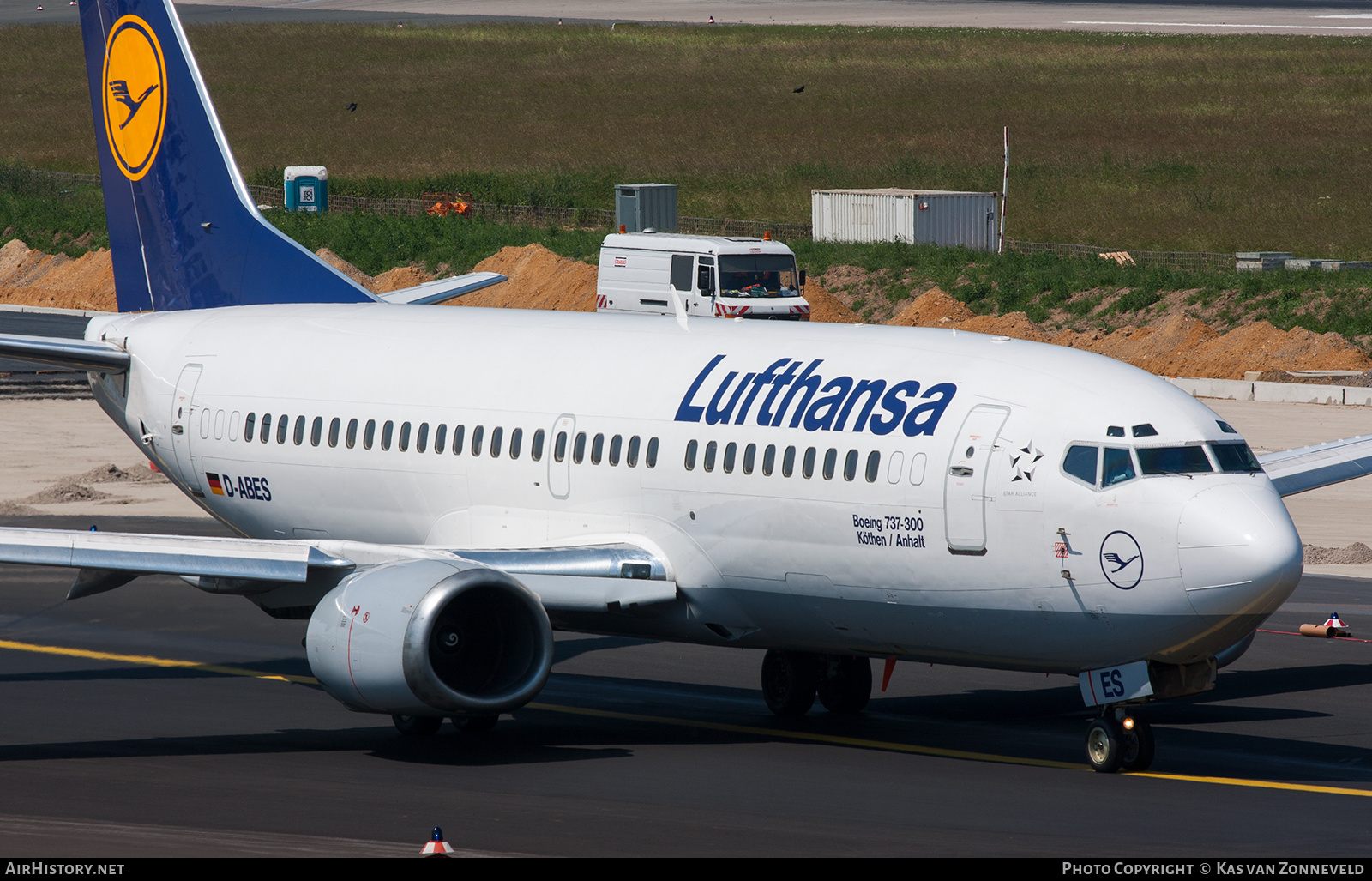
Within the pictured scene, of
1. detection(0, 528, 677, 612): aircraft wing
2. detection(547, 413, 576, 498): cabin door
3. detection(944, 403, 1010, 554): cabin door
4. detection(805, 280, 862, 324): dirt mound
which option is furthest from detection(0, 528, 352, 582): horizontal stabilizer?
detection(805, 280, 862, 324): dirt mound

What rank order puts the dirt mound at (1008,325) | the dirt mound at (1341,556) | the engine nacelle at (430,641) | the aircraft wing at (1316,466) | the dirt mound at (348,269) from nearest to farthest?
the engine nacelle at (430,641) < the aircraft wing at (1316,466) < the dirt mound at (1341,556) < the dirt mound at (1008,325) < the dirt mound at (348,269)

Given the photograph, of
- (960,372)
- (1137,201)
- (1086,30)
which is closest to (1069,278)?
(1137,201)

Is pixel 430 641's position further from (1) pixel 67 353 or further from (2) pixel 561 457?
(1) pixel 67 353

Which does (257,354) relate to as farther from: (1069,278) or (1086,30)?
(1086,30)

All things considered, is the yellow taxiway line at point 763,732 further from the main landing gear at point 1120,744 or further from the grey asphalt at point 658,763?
the main landing gear at point 1120,744

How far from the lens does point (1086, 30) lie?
15088 cm

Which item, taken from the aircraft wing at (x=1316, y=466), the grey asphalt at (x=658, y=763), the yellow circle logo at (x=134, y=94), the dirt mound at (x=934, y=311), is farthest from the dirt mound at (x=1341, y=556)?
the dirt mound at (x=934, y=311)

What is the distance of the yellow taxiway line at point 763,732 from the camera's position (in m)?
22.0

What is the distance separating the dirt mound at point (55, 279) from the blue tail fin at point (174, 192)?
5365 centimetres

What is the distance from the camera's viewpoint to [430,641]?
21.9 meters

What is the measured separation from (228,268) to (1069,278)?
1955 inches

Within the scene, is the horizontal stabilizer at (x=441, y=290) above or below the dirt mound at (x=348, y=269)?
above

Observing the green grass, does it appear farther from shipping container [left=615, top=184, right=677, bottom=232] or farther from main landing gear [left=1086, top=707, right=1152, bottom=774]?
main landing gear [left=1086, top=707, right=1152, bottom=774]
